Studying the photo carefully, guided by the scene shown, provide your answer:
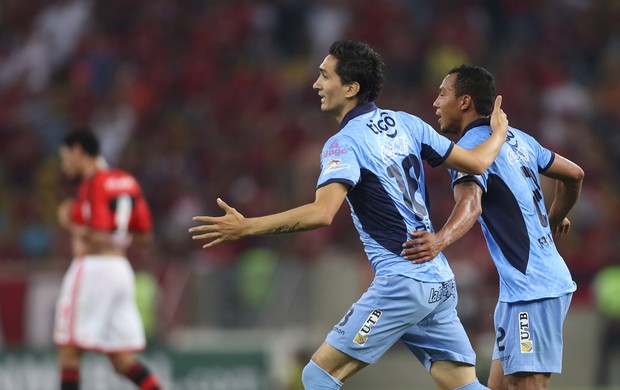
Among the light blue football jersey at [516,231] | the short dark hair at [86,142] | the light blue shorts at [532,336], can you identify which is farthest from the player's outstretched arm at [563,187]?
the short dark hair at [86,142]

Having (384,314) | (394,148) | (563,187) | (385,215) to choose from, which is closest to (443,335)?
(384,314)

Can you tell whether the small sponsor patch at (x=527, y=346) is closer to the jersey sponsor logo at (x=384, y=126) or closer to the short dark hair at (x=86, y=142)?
the jersey sponsor logo at (x=384, y=126)

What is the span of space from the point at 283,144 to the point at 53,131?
12.2 feet

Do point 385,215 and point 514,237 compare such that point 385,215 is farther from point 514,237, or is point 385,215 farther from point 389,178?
point 514,237

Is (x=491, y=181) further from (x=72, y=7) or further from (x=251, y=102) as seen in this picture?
(x=72, y=7)

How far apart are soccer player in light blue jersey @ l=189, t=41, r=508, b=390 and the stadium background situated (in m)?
6.12

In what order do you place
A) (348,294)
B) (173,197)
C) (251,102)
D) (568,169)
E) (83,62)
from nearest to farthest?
(568,169) < (348,294) < (173,197) < (251,102) < (83,62)

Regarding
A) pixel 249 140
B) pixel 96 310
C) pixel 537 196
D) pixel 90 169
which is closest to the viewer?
pixel 537 196

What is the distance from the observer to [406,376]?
13.4 meters

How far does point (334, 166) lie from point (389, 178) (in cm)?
36

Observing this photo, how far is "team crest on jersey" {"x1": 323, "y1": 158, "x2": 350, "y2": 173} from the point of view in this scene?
19.4 ft

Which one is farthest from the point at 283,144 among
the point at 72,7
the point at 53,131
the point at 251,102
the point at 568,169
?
the point at 568,169

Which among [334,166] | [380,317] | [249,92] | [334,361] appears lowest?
[334,361]

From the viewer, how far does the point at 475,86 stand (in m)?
6.58
